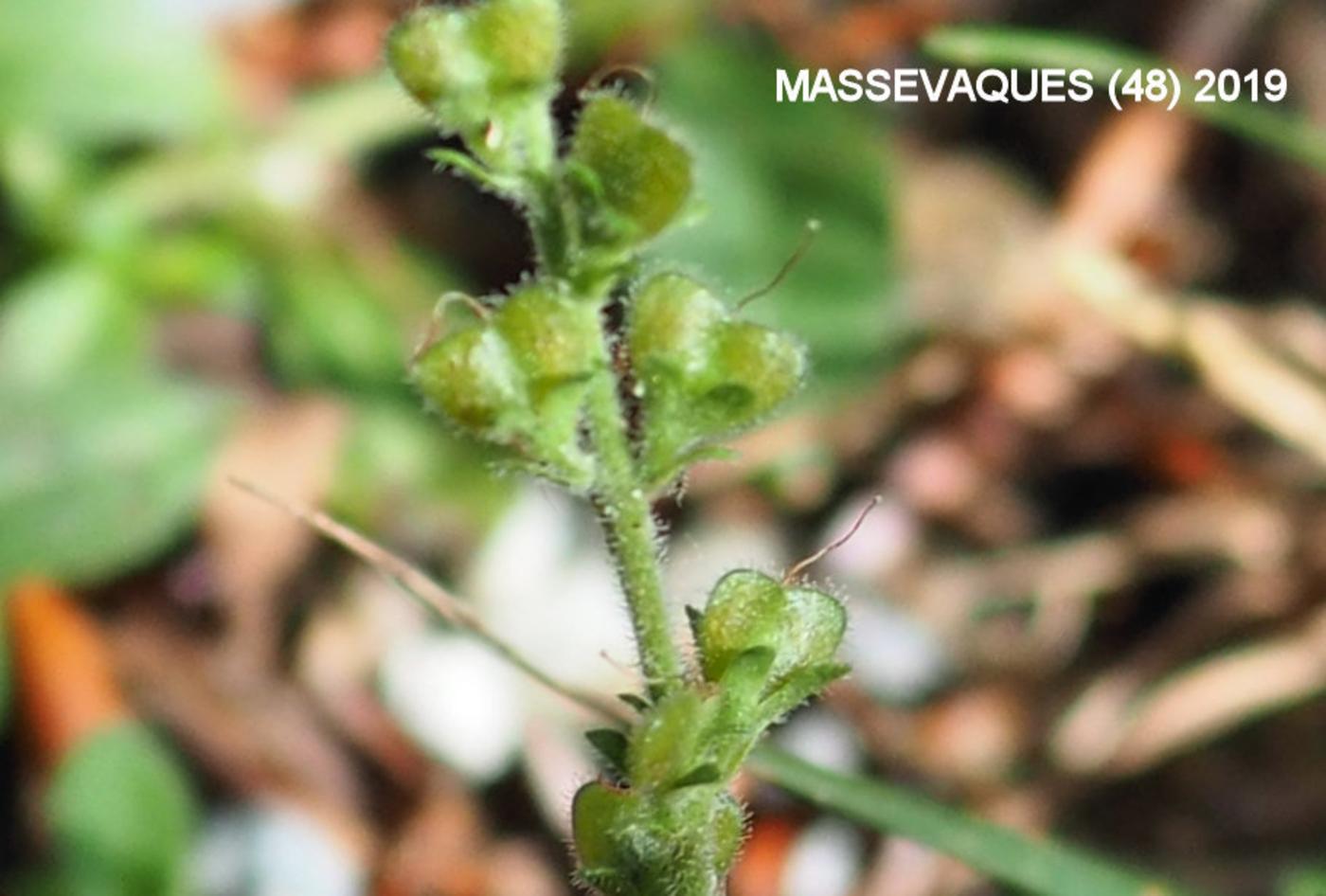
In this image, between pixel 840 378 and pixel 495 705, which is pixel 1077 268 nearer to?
pixel 840 378

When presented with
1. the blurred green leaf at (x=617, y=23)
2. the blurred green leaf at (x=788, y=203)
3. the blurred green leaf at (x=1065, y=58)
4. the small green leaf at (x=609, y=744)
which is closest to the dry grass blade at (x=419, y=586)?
the small green leaf at (x=609, y=744)

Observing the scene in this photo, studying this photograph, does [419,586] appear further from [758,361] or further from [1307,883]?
[1307,883]

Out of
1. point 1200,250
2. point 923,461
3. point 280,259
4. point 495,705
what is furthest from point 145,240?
point 1200,250

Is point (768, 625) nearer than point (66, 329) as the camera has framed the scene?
Yes

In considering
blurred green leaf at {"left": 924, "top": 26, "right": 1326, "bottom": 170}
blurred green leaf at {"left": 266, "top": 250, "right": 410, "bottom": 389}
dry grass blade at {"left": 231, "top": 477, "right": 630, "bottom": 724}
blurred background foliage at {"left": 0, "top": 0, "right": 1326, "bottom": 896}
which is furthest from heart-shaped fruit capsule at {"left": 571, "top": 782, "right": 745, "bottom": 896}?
blurred green leaf at {"left": 266, "top": 250, "right": 410, "bottom": 389}

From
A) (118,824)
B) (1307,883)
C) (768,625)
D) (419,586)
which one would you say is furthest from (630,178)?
(118,824)

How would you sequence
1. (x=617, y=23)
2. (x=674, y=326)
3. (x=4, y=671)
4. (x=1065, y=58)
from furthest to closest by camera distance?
(x=617, y=23), (x=4, y=671), (x=1065, y=58), (x=674, y=326)

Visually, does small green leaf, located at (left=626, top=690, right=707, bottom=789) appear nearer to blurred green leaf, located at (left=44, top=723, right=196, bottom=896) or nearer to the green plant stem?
the green plant stem
